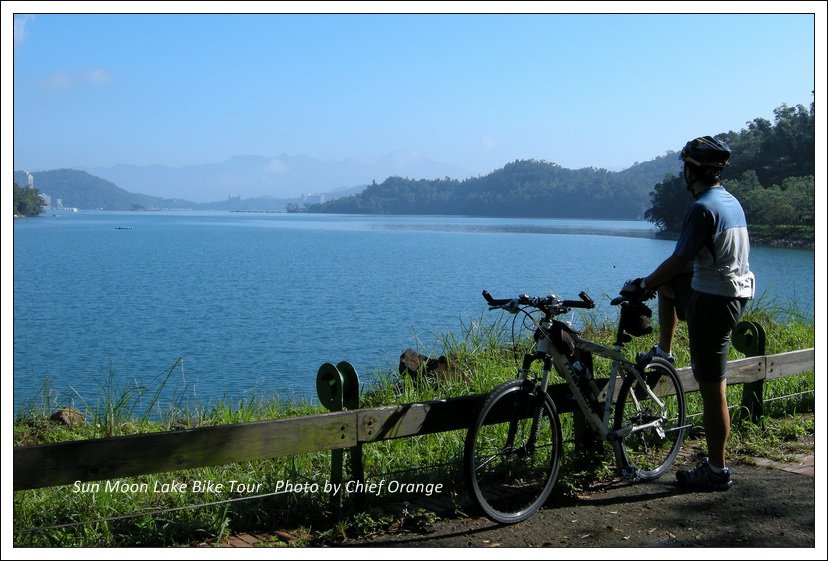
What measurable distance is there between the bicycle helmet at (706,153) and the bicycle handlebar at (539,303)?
3.33 feet

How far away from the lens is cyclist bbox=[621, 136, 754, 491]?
16.3ft

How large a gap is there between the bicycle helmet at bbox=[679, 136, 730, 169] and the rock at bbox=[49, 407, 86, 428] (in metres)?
6.47

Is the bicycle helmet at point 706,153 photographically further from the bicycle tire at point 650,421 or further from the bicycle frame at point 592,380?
the bicycle tire at point 650,421

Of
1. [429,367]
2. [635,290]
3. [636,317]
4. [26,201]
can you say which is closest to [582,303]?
[635,290]

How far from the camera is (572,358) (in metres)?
5.30

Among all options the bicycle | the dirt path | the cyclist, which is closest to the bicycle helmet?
the cyclist

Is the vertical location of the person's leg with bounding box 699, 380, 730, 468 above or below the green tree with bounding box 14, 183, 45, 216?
below

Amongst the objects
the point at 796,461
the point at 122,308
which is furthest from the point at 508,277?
the point at 796,461

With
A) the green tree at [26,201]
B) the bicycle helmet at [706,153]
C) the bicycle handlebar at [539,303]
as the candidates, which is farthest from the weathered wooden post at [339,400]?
the green tree at [26,201]

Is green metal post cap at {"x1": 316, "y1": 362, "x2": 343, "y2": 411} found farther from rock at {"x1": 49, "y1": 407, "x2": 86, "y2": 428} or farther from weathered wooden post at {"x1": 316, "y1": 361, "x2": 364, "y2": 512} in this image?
rock at {"x1": 49, "y1": 407, "x2": 86, "y2": 428}

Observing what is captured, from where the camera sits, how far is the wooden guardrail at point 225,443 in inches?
154

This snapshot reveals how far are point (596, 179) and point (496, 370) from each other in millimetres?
153224

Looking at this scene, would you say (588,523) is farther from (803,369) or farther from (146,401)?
(146,401)

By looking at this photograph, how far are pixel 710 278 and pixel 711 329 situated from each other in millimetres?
298
